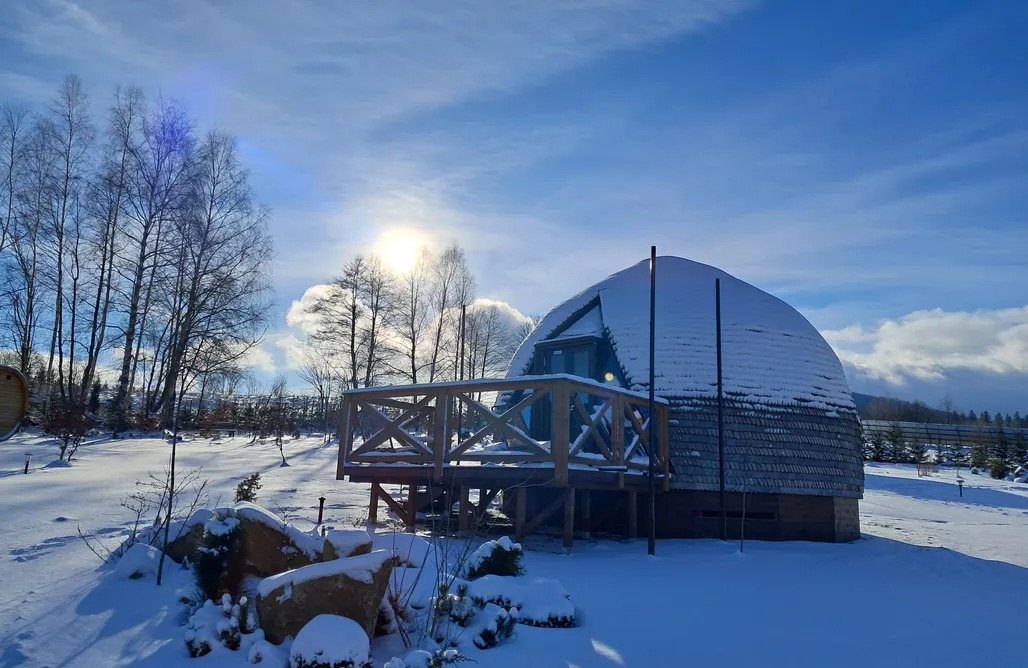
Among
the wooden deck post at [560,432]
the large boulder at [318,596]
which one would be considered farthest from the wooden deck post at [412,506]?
the large boulder at [318,596]

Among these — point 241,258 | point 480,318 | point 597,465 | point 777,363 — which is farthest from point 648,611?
point 480,318

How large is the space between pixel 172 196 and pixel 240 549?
1951cm

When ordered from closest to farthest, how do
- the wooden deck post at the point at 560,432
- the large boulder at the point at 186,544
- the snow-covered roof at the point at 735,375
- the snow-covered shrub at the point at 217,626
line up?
the snow-covered shrub at the point at 217,626
the large boulder at the point at 186,544
the wooden deck post at the point at 560,432
the snow-covered roof at the point at 735,375

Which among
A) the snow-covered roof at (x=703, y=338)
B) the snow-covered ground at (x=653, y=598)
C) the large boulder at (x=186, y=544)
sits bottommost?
the snow-covered ground at (x=653, y=598)

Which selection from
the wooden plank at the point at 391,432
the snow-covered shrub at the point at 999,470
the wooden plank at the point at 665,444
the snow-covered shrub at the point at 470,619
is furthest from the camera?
the snow-covered shrub at the point at 999,470

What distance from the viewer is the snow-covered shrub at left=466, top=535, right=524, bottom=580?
22.0ft

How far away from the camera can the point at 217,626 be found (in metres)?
4.87

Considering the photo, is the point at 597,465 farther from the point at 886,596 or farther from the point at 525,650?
the point at 525,650

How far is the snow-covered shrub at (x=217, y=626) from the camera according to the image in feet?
15.4

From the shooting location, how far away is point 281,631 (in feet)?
16.0

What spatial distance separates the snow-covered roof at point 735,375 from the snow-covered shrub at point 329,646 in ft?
24.7

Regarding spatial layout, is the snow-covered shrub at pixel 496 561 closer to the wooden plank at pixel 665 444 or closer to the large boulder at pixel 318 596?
the large boulder at pixel 318 596

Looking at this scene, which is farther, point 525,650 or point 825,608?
point 825,608

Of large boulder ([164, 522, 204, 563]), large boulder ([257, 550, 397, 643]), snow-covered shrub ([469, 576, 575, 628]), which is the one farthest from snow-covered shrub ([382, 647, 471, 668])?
large boulder ([164, 522, 204, 563])
